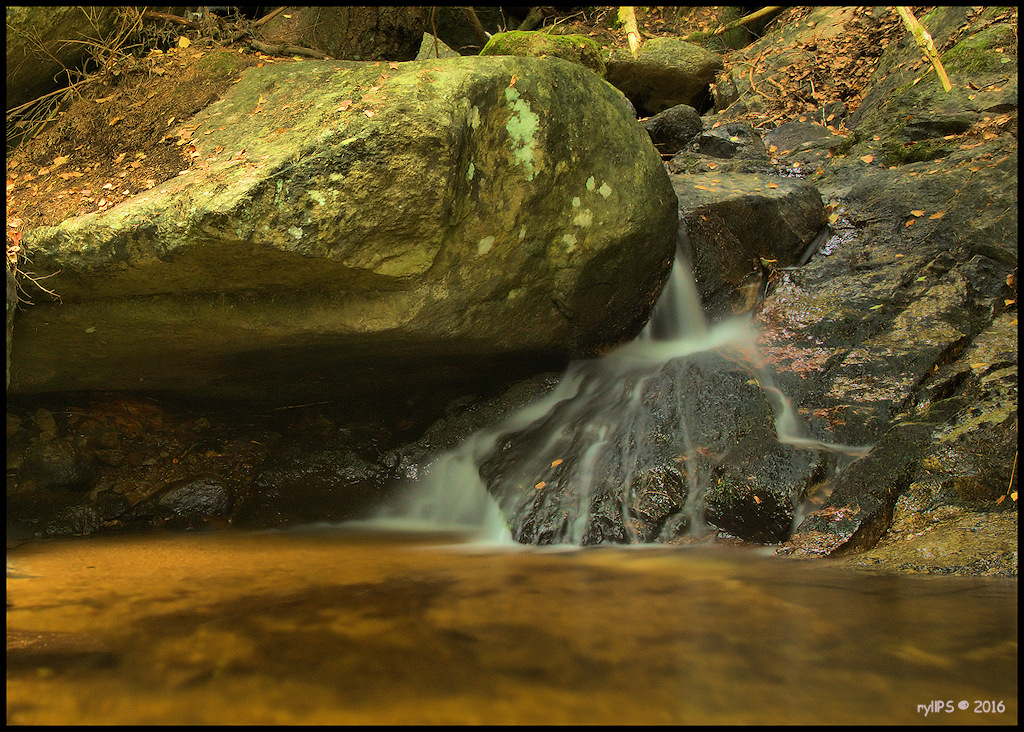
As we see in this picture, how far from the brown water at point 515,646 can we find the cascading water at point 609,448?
0.90m

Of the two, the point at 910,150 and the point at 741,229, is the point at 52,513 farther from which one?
the point at 910,150

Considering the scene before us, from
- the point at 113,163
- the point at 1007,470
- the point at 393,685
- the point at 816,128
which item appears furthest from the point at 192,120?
the point at 816,128

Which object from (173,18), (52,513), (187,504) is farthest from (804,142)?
(52,513)

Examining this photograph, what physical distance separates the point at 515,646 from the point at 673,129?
864cm

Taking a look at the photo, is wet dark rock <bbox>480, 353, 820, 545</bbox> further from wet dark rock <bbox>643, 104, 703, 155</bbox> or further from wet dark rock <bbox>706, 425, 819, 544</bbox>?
wet dark rock <bbox>643, 104, 703, 155</bbox>

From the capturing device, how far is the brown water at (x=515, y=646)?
170 cm

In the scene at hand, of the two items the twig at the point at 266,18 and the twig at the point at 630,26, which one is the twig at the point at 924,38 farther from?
the twig at the point at 266,18

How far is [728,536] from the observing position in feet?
12.7

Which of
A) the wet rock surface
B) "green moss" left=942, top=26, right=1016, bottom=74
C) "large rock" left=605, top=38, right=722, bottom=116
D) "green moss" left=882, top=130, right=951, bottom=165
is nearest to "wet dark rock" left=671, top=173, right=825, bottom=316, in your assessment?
the wet rock surface

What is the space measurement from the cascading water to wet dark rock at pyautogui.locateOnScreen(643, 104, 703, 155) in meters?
3.92

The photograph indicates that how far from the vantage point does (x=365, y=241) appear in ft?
12.4

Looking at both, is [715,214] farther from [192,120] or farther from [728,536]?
[192,120]

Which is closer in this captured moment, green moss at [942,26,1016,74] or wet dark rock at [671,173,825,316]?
wet dark rock at [671,173,825,316]

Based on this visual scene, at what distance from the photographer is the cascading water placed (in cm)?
419
